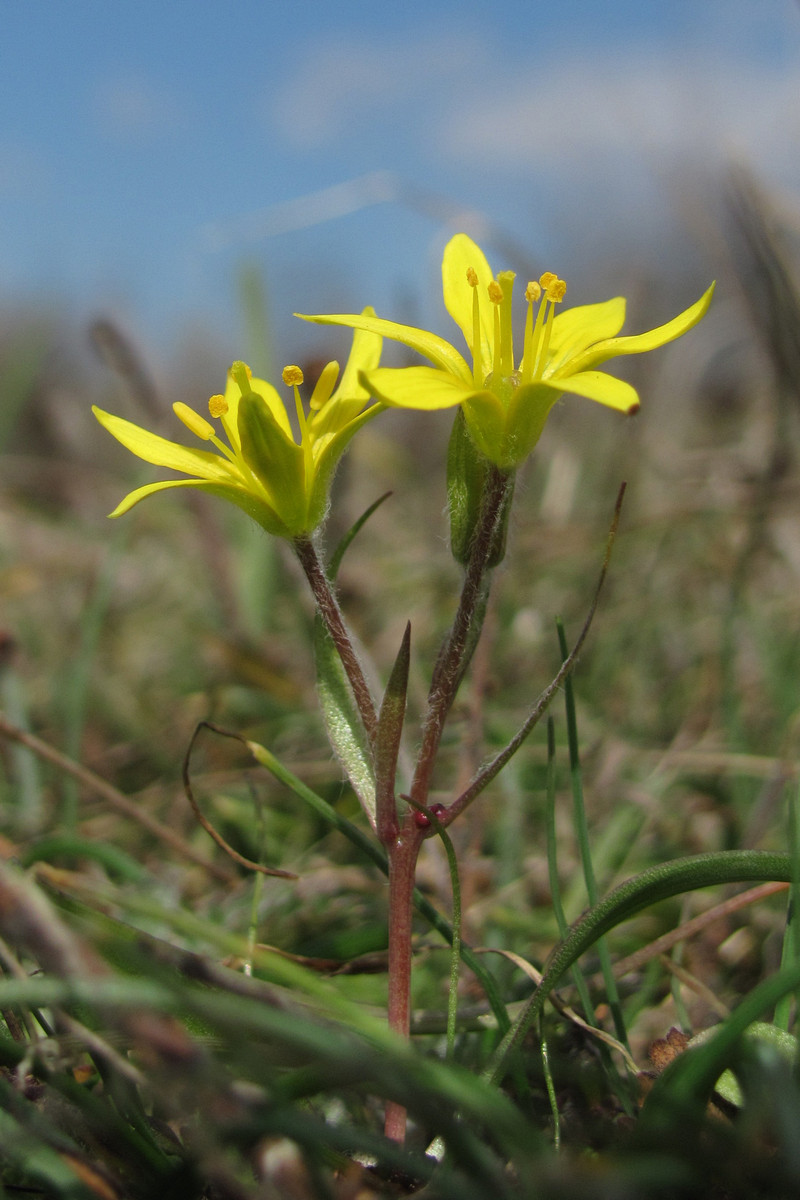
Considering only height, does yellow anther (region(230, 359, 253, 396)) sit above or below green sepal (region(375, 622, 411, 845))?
above

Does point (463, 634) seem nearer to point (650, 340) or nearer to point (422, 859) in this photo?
point (650, 340)

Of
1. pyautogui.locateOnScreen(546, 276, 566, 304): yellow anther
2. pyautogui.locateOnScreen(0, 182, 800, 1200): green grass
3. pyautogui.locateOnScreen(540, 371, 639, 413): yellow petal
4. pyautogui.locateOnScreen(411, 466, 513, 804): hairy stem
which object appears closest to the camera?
pyautogui.locateOnScreen(0, 182, 800, 1200): green grass

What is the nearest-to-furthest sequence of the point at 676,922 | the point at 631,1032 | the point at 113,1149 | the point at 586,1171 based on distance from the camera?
the point at 586,1171 < the point at 113,1149 < the point at 631,1032 < the point at 676,922

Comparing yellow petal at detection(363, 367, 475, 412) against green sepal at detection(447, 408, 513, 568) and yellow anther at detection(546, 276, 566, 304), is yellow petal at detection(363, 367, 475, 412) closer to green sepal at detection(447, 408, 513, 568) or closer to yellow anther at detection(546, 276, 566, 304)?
green sepal at detection(447, 408, 513, 568)

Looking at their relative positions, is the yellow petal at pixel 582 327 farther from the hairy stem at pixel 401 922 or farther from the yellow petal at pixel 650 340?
the hairy stem at pixel 401 922

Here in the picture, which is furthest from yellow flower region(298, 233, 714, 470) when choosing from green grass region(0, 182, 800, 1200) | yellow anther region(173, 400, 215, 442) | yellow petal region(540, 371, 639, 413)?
yellow anther region(173, 400, 215, 442)

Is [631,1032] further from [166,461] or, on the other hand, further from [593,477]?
[593,477]

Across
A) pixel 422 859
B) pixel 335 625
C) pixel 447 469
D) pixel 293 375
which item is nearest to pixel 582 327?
pixel 447 469

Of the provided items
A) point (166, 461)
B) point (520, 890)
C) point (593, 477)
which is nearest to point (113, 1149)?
point (166, 461)
